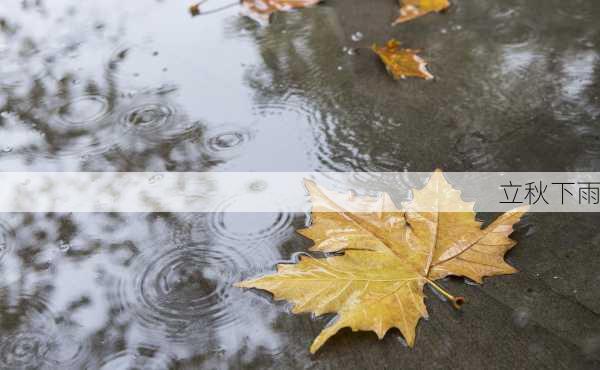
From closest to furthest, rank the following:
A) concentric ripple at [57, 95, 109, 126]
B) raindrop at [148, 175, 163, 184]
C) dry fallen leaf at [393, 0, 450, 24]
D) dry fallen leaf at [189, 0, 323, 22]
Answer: raindrop at [148, 175, 163, 184] < concentric ripple at [57, 95, 109, 126] < dry fallen leaf at [393, 0, 450, 24] < dry fallen leaf at [189, 0, 323, 22]

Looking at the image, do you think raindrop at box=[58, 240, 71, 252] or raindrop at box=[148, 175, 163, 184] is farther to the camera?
raindrop at box=[148, 175, 163, 184]

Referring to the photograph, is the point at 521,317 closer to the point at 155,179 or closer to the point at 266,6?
the point at 155,179

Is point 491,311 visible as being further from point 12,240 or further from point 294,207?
point 12,240

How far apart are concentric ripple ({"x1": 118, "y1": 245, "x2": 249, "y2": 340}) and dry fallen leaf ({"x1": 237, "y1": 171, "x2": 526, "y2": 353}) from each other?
7cm

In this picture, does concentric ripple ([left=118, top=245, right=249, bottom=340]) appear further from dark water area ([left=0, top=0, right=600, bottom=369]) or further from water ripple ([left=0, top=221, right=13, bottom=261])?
water ripple ([left=0, top=221, right=13, bottom=261])

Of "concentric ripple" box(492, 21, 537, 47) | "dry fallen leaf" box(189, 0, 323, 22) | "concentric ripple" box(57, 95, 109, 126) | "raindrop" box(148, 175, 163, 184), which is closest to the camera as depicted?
"raindrop" box(148, 175, 163, 184)

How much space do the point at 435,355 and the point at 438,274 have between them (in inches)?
7.2

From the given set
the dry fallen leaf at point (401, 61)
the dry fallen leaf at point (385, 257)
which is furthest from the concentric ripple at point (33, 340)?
the dry fallen leaf at point (401, 61)

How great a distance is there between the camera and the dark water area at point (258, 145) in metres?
1.28

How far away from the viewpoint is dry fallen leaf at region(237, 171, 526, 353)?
1244 millimetres

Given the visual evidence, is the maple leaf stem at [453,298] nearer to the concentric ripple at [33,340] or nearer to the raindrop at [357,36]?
the concentric ripple at [33,340]

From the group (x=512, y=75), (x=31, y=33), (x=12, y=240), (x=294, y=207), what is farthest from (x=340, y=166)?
(x=31, y=33)

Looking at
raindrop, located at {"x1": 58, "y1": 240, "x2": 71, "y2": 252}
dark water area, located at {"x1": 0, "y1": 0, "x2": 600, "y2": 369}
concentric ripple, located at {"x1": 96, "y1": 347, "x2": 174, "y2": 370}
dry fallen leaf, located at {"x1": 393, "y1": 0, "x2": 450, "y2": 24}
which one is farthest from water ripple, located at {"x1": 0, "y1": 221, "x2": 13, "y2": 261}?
dry fallen leaf, located at {"x1": 393, "y1": 0, "x2": 450, "y2": 24}

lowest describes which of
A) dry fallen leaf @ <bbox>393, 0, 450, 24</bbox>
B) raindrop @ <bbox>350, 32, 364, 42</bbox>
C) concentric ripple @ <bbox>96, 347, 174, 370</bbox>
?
concentric ripple @ <bbox>96, 347, 174, 370</bbox>
